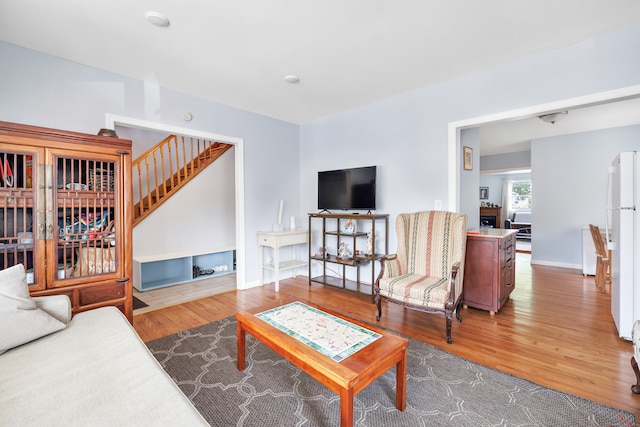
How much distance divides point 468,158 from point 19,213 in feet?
14.4

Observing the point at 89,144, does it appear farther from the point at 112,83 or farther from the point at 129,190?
the point at 112,83

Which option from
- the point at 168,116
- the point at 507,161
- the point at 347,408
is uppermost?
the point at 507,161

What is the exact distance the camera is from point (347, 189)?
13.1ft

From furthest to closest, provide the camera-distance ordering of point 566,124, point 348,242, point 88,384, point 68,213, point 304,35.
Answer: point 566,124 < point 348,242 < point 304,35 < point 68,213 < point 88,384

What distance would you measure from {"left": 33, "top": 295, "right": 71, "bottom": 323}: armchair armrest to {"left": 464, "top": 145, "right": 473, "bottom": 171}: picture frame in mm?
3975

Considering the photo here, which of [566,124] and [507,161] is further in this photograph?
[507,161]

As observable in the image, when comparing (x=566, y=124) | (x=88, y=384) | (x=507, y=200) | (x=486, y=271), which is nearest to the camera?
(x=88, y=384)

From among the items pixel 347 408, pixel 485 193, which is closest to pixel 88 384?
pixel 347 408

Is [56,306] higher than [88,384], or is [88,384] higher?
[56,306]

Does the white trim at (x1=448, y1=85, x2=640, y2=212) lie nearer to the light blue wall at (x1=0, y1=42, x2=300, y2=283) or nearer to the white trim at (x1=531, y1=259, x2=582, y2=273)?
the light blue wall at (x1=0, y1=42, x2=300, y2=283)

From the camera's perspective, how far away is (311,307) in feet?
7.31

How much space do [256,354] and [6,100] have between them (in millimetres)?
2927

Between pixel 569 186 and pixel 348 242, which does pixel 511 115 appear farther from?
pixel 569 186

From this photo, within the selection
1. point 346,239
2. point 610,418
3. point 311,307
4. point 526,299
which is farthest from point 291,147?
point 610,418
